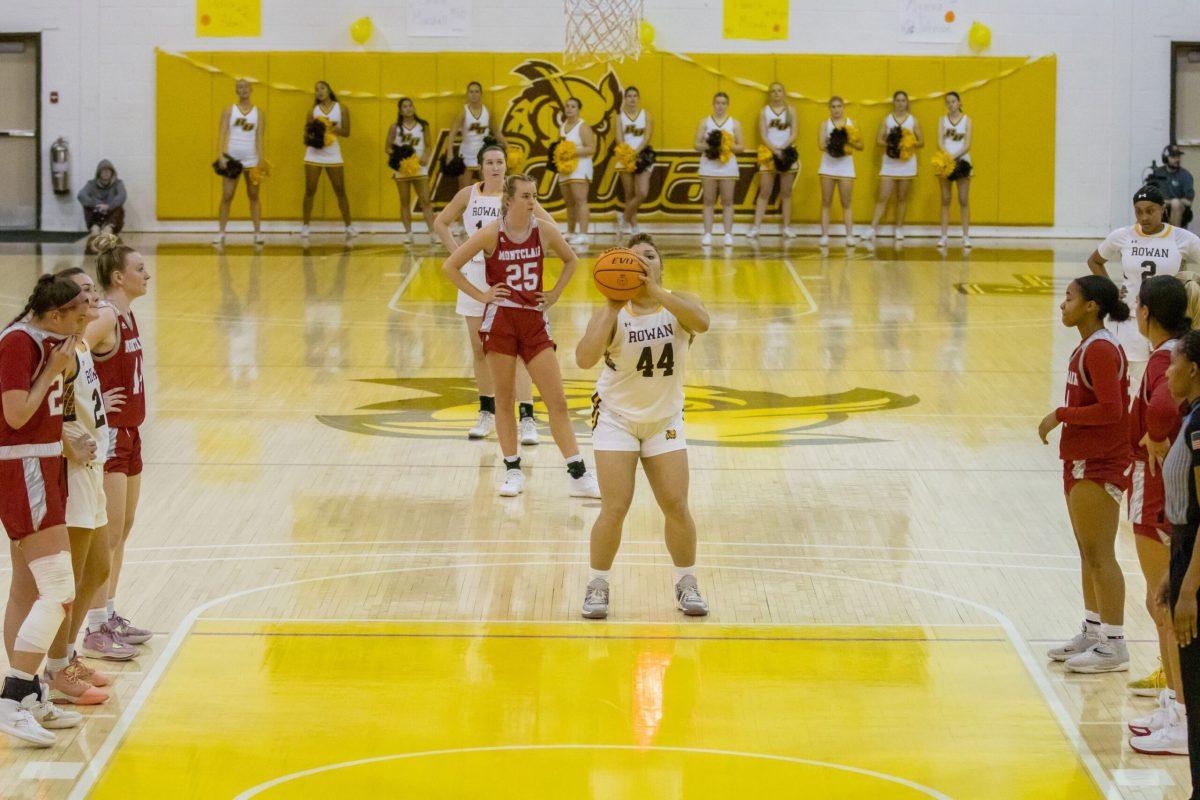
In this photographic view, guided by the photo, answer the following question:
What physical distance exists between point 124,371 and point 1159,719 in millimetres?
3809

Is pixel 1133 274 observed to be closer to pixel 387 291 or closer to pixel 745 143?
pixel 387 291

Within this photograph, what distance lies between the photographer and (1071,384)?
5973 millimetres

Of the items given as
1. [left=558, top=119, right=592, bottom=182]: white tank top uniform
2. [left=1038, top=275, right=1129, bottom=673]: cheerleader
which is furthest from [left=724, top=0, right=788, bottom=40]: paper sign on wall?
[left=1038, top=275, right=1129, bottom=673]: cheerleader

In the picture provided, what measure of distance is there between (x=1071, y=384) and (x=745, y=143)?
16.7 m

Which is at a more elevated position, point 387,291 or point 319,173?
point 319,173

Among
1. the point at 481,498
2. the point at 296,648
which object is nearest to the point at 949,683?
the point at 296,648

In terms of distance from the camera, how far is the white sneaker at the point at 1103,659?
19.3ft

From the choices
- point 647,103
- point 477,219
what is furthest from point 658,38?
point 477,219

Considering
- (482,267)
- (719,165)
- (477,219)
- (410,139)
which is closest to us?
(482,267)

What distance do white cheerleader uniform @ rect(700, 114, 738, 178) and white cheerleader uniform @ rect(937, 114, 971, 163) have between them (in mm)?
2751

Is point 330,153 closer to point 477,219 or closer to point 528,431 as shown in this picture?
point 477,219

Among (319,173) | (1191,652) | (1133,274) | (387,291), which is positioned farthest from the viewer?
(319,173)

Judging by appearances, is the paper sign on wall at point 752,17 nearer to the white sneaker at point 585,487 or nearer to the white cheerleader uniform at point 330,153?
the white cheerleader uniform at point 330,153

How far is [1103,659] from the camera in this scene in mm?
5895
